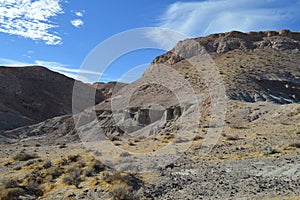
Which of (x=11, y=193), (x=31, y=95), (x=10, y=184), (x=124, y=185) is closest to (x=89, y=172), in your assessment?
(x=11, y=193)

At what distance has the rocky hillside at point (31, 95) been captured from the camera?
66.4 m

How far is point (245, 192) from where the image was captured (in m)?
8.96

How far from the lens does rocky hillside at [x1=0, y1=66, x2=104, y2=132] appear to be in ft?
218

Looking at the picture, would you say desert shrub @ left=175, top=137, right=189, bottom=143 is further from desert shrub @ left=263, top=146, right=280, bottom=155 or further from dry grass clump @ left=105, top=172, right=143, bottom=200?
dry grass clump @ left=105, top=172, right=143, bottom=200

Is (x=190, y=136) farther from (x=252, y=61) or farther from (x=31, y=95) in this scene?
(x=31, y=95)

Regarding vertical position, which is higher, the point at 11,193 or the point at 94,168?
the point at 94,168

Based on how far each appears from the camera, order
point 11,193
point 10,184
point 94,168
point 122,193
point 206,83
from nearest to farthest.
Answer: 1. point 122,193
2. point 11,193
3. point 10,184
4. point 94,168
5. point 206,83

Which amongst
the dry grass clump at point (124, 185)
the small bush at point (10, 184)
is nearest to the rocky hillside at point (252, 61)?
the dry grass clump at point (124, 185)

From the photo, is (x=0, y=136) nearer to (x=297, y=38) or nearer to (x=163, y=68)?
(x=163, y=68)

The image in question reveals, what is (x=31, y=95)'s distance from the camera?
265 ft

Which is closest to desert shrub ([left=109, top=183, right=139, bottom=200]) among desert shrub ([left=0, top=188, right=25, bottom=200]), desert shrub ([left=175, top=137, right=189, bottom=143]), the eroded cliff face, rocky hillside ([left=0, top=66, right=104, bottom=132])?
desert shrub ([left=0, top=188, right=25, bottom=200])

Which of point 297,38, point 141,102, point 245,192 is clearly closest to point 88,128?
point 141,102

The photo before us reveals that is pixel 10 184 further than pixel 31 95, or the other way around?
pixel 31 95

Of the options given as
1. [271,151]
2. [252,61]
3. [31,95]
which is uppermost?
[252,61]
